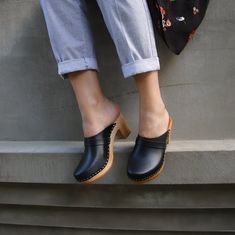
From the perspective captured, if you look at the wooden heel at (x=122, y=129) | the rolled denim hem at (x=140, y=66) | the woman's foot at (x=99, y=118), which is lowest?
the wooden heel at (x=122, y=129)

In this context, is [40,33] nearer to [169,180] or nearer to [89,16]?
[89,16]

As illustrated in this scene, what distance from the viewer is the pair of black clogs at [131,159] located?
109 centimetres

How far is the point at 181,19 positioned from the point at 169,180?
496 millimetres

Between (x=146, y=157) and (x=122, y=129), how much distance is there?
0.66 feet

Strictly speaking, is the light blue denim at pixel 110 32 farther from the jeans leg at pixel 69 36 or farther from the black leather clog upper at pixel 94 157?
the black leather clog upper at pixel 94 157

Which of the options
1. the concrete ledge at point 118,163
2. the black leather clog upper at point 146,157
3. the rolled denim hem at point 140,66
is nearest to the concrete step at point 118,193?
the concrete ledge at point 118,163

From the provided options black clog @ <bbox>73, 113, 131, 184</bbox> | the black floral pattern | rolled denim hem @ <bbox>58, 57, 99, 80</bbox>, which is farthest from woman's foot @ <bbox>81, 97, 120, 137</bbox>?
the black floral pattern

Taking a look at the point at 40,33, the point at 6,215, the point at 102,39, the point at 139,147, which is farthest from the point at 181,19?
the point at 6,215

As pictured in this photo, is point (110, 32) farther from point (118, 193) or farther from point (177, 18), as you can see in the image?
point (118, 193)

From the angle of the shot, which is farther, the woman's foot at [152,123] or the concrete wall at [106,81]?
the concrete wall at [106,81]

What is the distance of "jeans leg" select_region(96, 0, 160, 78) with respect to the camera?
108cm

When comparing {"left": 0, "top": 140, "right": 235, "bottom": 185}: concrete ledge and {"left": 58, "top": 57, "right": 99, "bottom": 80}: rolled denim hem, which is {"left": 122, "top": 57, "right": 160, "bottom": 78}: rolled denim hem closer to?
{"left": 58, "top": 57, "right": 99, "bottom": 80}: rolled denim hem

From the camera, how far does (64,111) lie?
144 cm

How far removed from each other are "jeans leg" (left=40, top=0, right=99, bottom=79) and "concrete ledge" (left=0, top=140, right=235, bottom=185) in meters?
0.29
